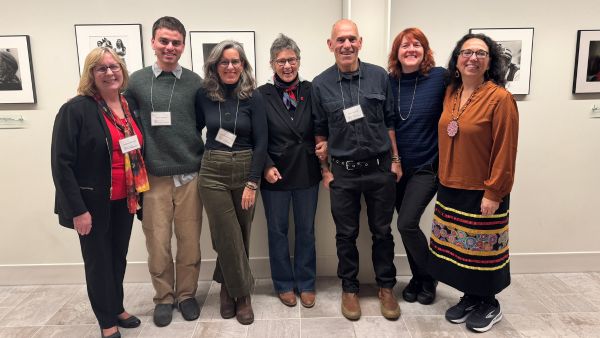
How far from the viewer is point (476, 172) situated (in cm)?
206

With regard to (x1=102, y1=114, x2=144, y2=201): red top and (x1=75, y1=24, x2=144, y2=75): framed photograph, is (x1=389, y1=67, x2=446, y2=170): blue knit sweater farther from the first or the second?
(x1=75, y1=24, x2=144, y2=75): framed photograph

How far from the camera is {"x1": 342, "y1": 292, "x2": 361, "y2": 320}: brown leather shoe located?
2.37m

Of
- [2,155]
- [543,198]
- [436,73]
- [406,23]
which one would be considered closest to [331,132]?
[436,73]

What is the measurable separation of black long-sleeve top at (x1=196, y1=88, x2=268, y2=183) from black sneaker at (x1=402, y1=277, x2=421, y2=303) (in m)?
1.27

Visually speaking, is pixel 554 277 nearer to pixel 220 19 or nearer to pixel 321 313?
pixel 321 313

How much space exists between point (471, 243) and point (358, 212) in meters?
0.66

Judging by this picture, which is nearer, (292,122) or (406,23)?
(292,122)

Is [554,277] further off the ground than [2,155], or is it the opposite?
[2,155]

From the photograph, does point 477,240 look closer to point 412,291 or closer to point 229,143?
point 412,291

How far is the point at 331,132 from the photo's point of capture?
233cm

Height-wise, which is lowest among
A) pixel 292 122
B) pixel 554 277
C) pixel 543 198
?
pixel 554 277

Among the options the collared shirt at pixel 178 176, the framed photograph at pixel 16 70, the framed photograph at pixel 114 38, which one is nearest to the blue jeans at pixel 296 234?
the collared shirt at pixel 178 176

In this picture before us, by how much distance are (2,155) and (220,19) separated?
1.86 meters

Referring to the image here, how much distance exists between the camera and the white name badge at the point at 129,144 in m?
2.01
